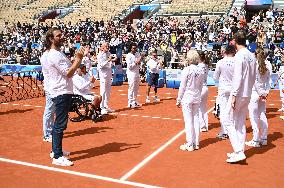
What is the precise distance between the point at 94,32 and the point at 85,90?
2396 cm

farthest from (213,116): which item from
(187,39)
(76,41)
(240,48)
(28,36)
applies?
(28,36)

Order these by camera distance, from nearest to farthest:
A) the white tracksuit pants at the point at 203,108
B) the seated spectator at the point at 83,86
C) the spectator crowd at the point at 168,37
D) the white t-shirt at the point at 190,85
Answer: the white t-shirt at the point at 190,85 → the white tracksuit pants at the point at 203,108 → the seated spectator at the point at 83,86 → the spectator crowd at the point at 168,37

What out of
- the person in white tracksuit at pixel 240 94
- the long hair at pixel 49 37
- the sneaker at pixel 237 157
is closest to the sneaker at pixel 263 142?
the person in white tracksuit at pixel 240 94

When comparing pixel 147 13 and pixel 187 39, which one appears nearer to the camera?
pixel 187 39

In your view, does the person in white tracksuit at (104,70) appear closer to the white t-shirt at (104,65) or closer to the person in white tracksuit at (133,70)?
the white t-shirt at (104,65)

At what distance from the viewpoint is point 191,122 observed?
764cm

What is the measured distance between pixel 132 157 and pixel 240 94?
2.44 m

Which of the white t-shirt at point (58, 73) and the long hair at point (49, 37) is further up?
the long hair at point (49, 37)

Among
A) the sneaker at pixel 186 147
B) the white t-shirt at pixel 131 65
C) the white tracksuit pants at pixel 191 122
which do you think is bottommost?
the sneaker at pixel 186 147

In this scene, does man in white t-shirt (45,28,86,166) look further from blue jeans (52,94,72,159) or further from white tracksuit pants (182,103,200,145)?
white tracksuit pants (182,103,200,145)

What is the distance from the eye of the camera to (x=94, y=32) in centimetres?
3384

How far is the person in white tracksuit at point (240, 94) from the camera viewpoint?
6.58 metres

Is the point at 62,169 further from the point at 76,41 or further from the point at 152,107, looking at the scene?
the point at 76,41

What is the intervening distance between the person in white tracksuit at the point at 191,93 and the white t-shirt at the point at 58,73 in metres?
2.34
